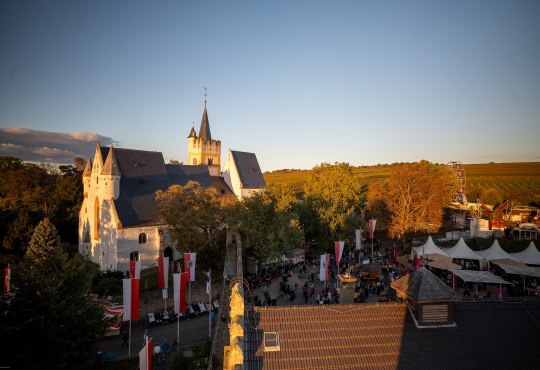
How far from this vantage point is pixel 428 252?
96.3ft

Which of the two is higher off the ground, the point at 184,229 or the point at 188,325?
the point at 184,229

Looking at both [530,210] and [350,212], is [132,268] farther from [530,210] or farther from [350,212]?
[530,210]

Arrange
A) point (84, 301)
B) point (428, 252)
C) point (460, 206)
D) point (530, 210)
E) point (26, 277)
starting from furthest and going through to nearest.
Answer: point (460, 206) → point (530, 210) → point (428, 252) → point (84, 301) → point (26, 277)

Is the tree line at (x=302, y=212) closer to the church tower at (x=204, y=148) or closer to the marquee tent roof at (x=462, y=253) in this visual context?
the marquee tent roof at (x=462, y=253)

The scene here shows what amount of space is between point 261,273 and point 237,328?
20.9 m

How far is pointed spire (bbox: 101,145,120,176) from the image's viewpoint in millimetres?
36438

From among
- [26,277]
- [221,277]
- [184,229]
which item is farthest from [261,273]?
[26,277]

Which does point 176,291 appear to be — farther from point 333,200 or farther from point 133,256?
point 333,200

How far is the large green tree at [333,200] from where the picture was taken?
38.7 meters

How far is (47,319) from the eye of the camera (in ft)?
51.2

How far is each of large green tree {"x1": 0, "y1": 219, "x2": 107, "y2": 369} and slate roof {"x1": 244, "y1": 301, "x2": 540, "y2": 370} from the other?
10731 millimetres

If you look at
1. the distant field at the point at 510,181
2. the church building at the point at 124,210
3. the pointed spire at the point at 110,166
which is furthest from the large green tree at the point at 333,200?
the pointed spire at the point at 110,166

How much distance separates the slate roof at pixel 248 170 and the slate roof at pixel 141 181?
346 inches

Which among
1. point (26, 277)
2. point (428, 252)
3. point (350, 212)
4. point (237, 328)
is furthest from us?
point (350, 212)
